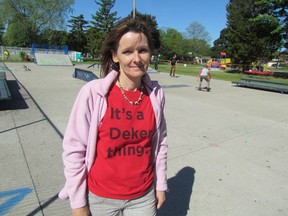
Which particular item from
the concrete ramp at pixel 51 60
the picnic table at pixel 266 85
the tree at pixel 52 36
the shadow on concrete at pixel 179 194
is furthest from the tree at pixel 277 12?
the tree at pixel 52 36

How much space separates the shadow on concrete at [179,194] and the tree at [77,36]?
198 ft

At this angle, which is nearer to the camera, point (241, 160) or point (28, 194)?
point (28, 194)

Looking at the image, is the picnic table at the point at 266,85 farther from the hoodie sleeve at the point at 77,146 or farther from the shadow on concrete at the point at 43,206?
the hoodie sleeve at the point at 77,146

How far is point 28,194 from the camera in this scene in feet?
9.75

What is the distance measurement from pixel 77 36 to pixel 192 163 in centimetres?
6273

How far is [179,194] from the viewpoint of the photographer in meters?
3.20

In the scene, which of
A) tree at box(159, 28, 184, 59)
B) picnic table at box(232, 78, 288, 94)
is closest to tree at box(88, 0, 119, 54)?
tree at box(159, 28, 184, 59)

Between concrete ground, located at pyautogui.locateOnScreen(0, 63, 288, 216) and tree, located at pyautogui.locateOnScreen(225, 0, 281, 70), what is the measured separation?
88.8 ft

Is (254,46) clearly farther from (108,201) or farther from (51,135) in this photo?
(108,201)

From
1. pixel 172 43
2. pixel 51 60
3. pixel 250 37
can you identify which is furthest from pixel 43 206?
pixel 172 43

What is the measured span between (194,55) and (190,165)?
76883mm

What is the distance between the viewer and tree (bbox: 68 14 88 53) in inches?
2405

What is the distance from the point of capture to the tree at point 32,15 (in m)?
44.7

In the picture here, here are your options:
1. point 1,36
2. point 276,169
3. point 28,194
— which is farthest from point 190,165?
point 1,36
